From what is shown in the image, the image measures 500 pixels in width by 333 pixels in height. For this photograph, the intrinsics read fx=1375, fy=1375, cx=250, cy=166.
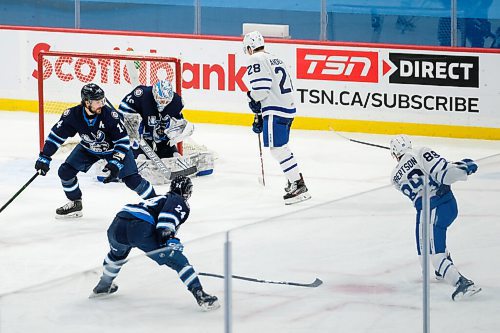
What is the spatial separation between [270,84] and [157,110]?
2.40 ft

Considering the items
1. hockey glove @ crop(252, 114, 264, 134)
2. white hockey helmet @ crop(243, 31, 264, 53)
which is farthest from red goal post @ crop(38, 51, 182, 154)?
white hockey helmet @ crop(243, 31, 264, 53)

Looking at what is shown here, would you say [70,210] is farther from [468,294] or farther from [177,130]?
[468,294]

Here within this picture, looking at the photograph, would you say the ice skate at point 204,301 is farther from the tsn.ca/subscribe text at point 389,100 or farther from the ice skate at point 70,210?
the tsn.ca/subscribe text at point 389,100

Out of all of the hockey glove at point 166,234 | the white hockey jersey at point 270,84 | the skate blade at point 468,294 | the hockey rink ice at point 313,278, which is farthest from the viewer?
the white hockey jersey at point 270,84

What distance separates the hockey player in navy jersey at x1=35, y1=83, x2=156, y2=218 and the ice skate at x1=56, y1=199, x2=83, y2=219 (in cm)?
14

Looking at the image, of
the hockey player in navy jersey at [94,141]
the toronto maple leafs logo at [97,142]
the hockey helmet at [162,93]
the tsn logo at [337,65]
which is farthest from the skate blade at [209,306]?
the tsn logo at [337,65]

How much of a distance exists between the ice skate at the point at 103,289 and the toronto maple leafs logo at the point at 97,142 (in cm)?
367

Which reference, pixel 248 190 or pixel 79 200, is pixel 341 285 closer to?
pixel 79 200

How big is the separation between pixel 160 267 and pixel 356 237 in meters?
0.72

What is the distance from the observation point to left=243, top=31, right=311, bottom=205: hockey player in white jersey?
8.05 metres

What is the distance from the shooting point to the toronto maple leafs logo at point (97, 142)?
292 inches

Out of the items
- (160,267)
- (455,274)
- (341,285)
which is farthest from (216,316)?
(455,274)

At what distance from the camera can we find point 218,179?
8.83 meters

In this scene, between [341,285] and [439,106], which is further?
Result: [439,106]
